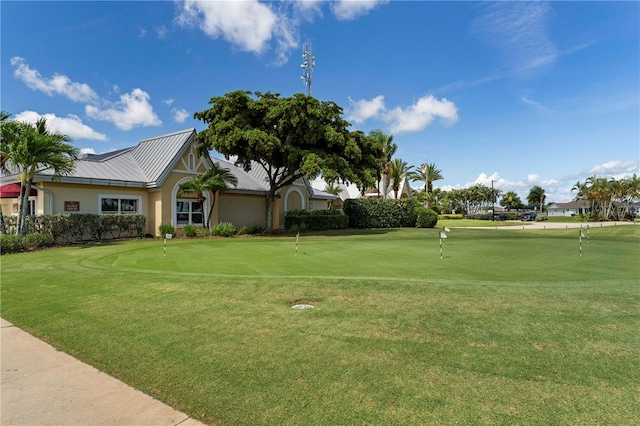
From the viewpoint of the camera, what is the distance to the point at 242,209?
2817 cm

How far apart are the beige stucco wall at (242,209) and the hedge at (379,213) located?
27.0 feet

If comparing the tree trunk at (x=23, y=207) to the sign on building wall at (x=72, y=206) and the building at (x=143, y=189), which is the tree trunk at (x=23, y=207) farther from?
the sign on building wall at (x=72, y=206)

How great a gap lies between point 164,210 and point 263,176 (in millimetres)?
10723

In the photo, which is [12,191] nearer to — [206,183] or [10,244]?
[10,244]

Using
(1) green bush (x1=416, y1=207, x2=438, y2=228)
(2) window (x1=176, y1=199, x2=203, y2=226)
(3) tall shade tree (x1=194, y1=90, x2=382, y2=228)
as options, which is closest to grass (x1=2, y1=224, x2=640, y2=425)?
(3) tall shade tree (x1=194, y1=90, x2=382, y2=228)

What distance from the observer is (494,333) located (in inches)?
196

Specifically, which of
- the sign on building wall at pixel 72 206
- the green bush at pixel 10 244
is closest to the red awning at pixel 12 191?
the sign on building wall at pixel 72 206

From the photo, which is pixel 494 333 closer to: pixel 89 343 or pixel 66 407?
pixel 66 407

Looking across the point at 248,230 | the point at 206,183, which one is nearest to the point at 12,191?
the point at 206,183

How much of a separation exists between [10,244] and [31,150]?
156 inches

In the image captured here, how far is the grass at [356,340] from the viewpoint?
129 inches

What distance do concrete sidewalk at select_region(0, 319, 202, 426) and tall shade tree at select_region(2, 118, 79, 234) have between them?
14149 mm

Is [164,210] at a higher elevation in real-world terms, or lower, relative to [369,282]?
higher

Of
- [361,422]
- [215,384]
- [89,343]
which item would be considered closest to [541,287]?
[361,422]
